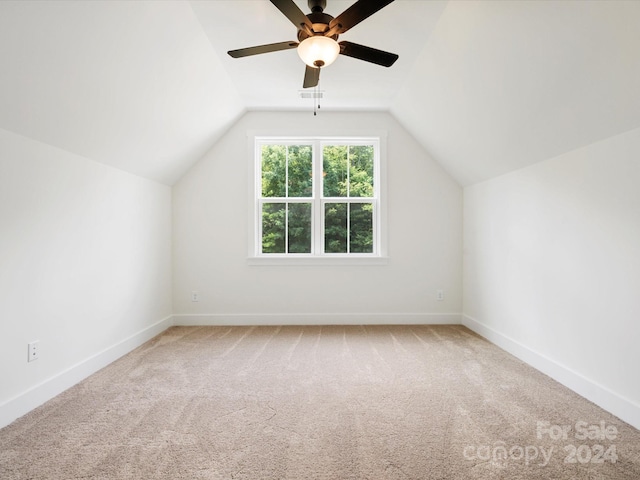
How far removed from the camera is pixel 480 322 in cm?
385

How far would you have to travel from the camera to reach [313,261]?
4293mm

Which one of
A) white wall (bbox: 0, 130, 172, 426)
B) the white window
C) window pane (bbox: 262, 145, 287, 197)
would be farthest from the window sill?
white wall (bbox: 0, 130, 172, 426)

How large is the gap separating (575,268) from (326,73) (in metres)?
2.65

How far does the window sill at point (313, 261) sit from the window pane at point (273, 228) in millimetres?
186

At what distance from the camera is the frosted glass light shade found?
1.94 meters

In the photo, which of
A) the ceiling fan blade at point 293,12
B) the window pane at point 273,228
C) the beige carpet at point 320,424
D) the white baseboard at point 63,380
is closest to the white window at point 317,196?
the window pane at point 273,228

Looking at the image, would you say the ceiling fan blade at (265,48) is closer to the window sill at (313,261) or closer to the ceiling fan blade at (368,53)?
the ceiling fan blade at (368,53)

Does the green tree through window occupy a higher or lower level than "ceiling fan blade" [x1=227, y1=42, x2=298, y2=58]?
lower

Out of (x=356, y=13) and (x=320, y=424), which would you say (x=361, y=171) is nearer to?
(x=356, y=13)

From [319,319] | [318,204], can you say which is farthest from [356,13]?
[319,319]

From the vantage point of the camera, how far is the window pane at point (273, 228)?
443cm

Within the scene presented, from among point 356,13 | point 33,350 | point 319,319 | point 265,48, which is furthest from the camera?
point 319,319

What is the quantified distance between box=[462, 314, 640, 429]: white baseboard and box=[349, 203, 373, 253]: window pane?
1693 millimetres

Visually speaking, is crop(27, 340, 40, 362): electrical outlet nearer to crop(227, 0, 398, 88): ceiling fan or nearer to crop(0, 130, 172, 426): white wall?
crop(0, 130, 172, 426): white wall
